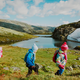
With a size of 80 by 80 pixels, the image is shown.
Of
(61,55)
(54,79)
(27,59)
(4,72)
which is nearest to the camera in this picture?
(54,79)

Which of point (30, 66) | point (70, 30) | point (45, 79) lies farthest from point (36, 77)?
point (70, 30)

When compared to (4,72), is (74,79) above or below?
above

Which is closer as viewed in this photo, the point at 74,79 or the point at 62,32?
the point at 74,79

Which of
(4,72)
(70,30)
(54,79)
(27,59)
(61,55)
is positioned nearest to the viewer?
(54,79)

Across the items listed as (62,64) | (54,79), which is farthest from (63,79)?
(62,64)

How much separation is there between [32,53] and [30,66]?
1387 millimetres

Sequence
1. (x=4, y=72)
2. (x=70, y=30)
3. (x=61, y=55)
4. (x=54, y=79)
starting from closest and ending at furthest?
(x=54, y=79) < (x=61, y=55) < (x=4, y=72) < (x=70, y=30)

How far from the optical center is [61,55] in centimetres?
703

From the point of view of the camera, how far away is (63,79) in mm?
6645

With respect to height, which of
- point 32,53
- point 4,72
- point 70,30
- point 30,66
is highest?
point 70,30

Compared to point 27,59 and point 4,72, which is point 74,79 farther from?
point 4,72

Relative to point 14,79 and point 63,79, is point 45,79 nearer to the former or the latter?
point 63,79

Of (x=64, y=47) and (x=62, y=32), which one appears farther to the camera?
(x=62, y=32)

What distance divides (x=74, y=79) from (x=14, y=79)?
17.6 feet
